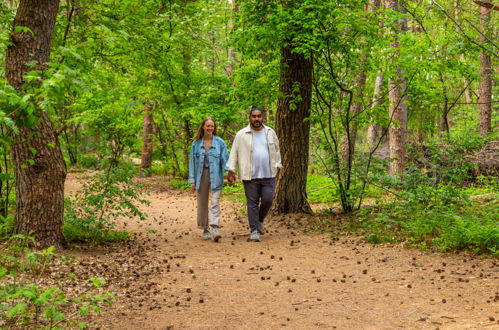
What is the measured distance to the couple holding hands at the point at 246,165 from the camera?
28.1 ft

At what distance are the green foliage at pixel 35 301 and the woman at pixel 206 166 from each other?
3.13 m

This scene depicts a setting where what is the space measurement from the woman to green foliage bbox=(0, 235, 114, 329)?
313cm

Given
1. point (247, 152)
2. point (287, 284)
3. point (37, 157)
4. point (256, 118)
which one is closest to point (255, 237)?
point (247, 152)

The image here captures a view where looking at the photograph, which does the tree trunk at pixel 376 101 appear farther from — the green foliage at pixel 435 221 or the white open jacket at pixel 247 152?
the white open jacket at pixel 247 152

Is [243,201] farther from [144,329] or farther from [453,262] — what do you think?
[144,329]

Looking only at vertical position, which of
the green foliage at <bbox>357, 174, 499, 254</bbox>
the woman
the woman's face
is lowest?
the green foliage at <bbox>357, 174, 499, 254</bbox>

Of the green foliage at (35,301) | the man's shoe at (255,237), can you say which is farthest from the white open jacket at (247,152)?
the green foliage at (35,301)

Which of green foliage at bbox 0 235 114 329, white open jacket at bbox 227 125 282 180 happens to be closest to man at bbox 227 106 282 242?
white open jacket at bbox 227 125 282 180

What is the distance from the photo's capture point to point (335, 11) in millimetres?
8219

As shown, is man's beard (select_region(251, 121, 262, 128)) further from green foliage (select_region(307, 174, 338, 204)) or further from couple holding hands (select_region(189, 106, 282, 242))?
green foliage (select_region(307, 174, 338, 204))

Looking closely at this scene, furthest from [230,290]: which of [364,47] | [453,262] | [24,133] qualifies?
[364,47]

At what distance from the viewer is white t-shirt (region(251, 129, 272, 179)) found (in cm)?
852

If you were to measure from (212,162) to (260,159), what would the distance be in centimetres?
95

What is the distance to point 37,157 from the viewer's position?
664cm
